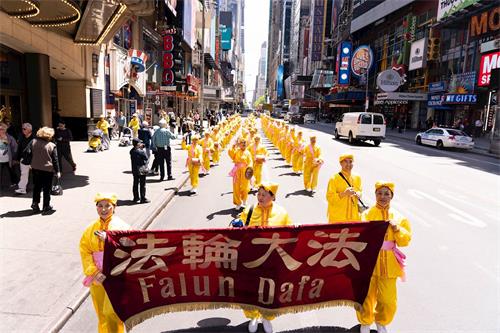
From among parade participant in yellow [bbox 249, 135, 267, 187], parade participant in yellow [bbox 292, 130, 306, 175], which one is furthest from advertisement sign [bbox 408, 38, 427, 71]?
parade participant in yellow [bbox 249, 135, 267, 187]

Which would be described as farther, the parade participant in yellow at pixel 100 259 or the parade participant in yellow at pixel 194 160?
the parade participant in yellow at pixel 194 160

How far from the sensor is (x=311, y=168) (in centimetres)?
1127

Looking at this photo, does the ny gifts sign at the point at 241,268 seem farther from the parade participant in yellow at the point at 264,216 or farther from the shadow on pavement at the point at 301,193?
the shadow on pavement at the point at 301,193

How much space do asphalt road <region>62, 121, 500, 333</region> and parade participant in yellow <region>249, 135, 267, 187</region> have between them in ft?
2.79

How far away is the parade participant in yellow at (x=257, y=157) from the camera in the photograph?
1045cm

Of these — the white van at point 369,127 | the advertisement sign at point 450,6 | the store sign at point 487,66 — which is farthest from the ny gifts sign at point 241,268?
the advertisement sign at point 450,6

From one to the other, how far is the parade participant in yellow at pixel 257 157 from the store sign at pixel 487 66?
25.8 metres

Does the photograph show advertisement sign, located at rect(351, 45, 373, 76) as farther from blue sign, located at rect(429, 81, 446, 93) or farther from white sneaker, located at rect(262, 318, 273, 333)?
white sneaker, located at rect(262, 318, 273, 333)

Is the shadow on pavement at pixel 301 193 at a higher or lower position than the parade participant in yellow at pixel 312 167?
lower

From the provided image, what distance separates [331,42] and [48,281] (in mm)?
101091

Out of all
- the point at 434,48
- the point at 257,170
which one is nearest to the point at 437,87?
the point at 434,48

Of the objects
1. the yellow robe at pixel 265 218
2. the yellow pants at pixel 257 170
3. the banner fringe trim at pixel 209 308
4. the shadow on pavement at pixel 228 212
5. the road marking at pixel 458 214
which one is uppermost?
the yellow robe at pixel 265 218

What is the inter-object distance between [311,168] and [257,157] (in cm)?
182

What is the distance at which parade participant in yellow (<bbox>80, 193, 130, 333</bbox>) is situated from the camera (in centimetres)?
362
